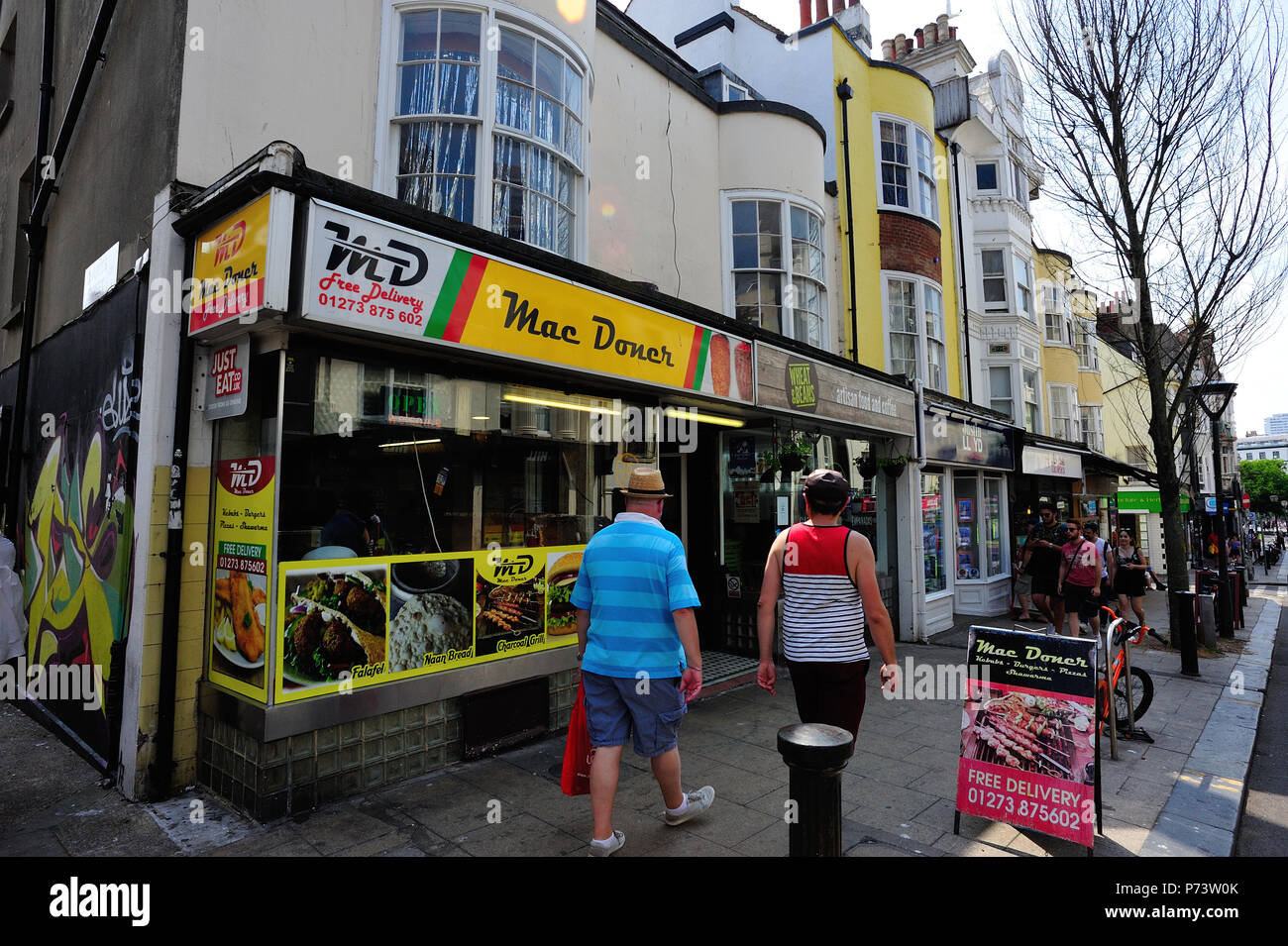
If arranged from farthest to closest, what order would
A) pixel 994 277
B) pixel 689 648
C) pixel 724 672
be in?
1. pixel 994 277
2. pixel 724 672
3. pixel 689 648

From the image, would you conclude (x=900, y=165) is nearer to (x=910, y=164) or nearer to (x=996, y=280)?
(x=910, y=164)

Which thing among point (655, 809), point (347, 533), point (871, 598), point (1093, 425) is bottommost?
point (655, 809)

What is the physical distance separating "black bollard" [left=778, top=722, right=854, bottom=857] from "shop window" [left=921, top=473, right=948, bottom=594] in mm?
9567

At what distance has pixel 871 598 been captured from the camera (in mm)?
3541

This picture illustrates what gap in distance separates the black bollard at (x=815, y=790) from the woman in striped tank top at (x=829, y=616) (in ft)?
3.24

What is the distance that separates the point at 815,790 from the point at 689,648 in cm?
109

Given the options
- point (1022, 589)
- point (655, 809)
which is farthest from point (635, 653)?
point (1022, 589)

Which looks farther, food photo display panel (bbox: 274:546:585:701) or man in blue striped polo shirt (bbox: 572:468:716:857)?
food photo display panel (bbox: 274:546:585:701)

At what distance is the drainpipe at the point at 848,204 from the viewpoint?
1149cm

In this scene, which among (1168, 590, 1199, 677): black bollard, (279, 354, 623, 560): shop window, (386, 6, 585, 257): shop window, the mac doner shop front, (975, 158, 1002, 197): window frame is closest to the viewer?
the mac doner shop front

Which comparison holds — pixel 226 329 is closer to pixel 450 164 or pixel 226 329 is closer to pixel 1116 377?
pixel 450 164

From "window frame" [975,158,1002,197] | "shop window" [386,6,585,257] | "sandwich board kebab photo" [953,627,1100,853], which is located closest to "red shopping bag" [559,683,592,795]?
"sandwich board kebab photo" [953,627,1100,853]

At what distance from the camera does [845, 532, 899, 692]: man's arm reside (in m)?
3.48

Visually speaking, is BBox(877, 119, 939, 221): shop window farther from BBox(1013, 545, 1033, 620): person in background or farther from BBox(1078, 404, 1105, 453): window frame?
BBox(1078, 404, 1105, 453): window frame
